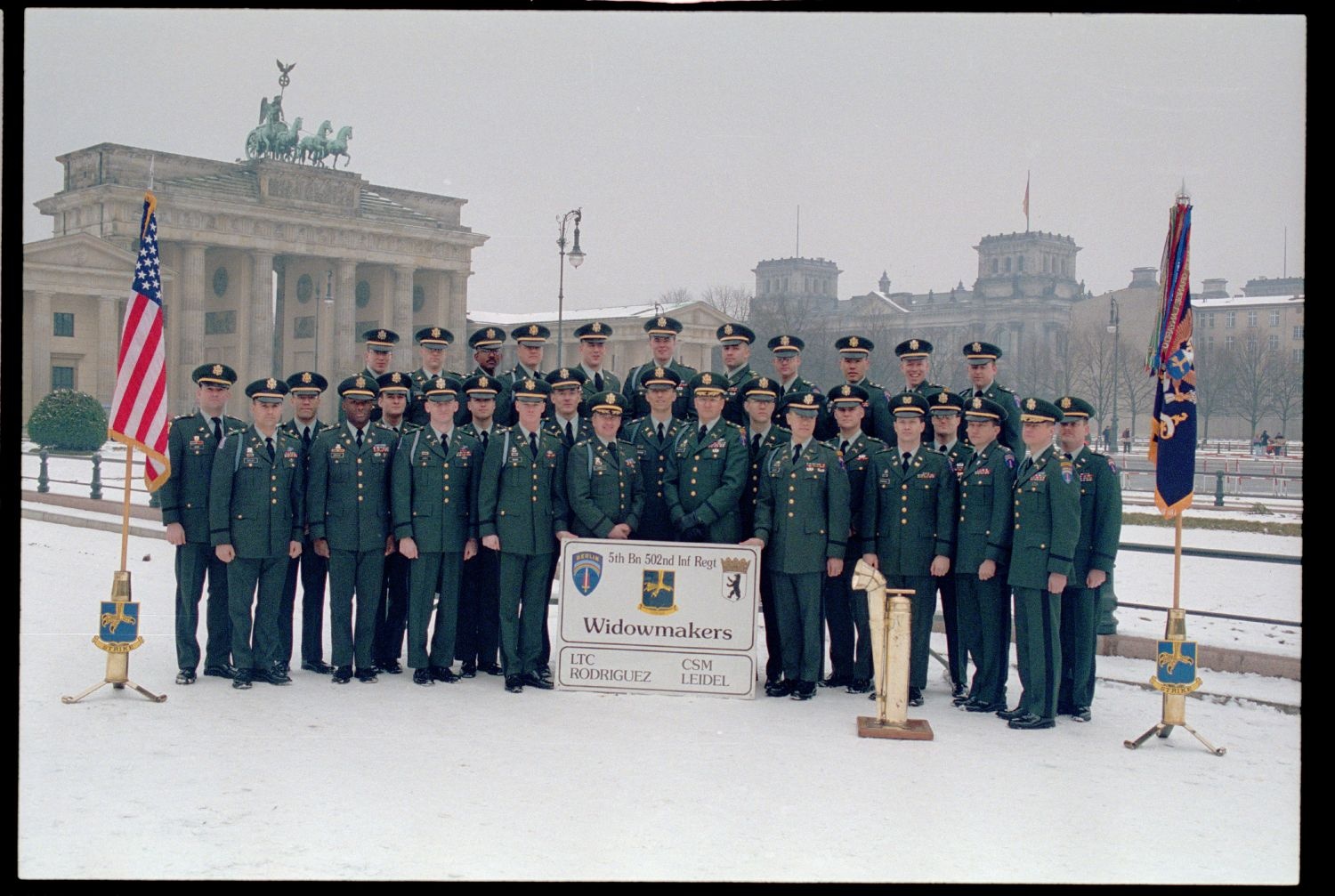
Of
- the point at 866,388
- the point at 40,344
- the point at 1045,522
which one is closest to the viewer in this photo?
the point at 1045,522

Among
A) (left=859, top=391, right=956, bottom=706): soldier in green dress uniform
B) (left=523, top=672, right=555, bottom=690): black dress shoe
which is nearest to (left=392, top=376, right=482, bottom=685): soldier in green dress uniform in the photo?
(left=523, top=672, right=555, bottom=690): black dress shoe

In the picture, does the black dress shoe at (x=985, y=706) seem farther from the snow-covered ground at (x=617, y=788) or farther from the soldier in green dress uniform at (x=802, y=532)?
the soldier in green dress uniform at (x=802, y=532)

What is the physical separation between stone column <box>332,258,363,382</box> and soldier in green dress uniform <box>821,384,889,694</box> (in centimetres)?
4817

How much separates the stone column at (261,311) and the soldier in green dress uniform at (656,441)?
156 ft

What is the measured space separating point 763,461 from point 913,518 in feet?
3.55

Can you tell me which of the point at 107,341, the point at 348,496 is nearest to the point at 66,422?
the point at 107,341

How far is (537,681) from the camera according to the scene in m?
7.61

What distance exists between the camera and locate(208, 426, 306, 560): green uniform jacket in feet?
24.5

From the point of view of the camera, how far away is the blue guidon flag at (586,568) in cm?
740

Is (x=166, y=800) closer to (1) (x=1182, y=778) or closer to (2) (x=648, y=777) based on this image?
(2) (x=648, y=777)

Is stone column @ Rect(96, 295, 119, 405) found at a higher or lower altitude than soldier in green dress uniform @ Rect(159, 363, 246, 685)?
Answer: higher

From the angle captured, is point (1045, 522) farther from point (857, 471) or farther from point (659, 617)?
point (659, 617)

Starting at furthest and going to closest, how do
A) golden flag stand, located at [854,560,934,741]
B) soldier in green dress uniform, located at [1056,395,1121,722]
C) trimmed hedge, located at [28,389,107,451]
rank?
trimmed hedge, located at [28,389,107,451] → soldier in green dress uniform, located at [1056,395,1121,722] → golden flag stand, located at [854,560,934,741]

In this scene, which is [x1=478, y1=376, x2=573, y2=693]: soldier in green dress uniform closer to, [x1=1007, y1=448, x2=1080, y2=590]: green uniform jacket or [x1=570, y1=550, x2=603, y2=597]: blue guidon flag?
[x1=570, y1=550, x2=603, y2=597]: blue guidon flag
